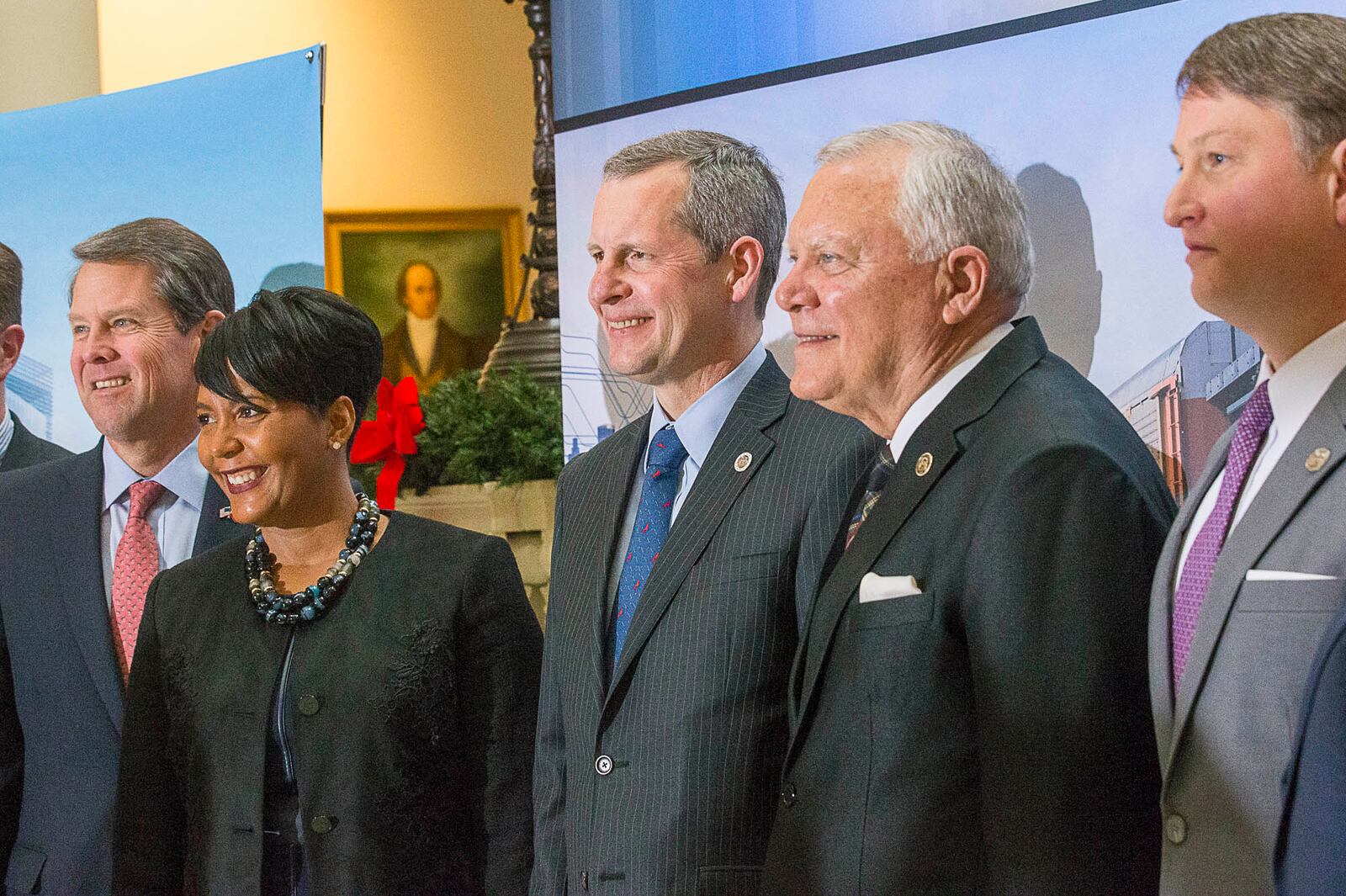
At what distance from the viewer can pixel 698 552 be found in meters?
2.08

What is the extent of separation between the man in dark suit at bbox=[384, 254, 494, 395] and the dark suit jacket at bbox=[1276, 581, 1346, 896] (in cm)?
427

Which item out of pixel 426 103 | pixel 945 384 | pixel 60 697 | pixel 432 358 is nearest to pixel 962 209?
pixel 945 384

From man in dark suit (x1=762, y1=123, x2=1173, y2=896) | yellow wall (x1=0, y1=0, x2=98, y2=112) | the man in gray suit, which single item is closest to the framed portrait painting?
yellow wall (x1=0, y1=0, x2=98, y2=112)

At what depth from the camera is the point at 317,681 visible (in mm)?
2279

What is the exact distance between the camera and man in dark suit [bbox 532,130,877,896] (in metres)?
2.00

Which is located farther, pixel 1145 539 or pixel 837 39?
pixel 837 39

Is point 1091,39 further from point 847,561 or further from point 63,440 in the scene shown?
point 63,440

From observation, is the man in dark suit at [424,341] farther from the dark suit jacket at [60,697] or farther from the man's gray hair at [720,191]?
the man's gray hair at [720,191]

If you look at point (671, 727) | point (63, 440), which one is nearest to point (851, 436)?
point (671, 727)

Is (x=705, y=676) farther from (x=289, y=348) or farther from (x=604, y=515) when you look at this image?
(x=289, y=348)

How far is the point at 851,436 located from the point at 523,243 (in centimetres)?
361

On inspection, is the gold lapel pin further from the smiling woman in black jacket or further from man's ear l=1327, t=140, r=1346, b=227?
the smiling woman in black jacket

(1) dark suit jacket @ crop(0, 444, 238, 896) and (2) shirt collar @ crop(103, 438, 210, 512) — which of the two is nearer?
(1) dark suit jacket @ crop(0, 444, 238, 896)

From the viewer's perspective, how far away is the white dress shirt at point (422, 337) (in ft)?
17.7
